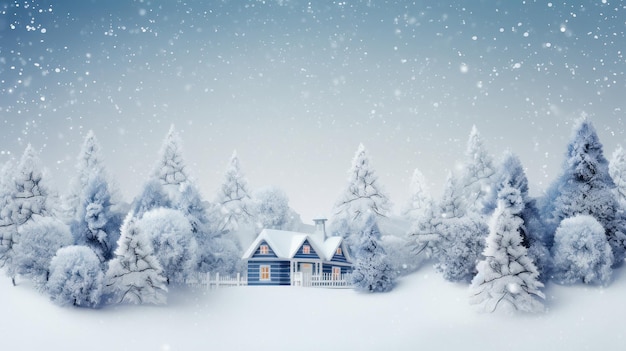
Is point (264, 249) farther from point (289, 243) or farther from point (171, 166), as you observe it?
point (171, 166)

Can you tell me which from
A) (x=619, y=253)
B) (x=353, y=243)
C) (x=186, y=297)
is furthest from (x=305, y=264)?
(x=619, y=253)

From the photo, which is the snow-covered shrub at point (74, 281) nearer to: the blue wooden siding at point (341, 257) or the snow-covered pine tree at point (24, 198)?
the snow-covered pine tree at point (24, 198)

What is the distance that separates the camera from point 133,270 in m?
39.8

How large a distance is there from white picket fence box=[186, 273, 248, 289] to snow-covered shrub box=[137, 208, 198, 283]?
5.12ft

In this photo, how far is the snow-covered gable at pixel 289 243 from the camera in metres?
50.8

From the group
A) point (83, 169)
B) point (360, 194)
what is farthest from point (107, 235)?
point (360, 194)

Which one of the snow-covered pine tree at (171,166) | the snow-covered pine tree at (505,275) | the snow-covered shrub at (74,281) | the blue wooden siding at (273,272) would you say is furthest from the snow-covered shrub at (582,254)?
the snow-covered pine tree at (171,166)

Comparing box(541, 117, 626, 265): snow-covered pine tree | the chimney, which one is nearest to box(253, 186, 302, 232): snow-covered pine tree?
the chimney

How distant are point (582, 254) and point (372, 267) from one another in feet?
43.1

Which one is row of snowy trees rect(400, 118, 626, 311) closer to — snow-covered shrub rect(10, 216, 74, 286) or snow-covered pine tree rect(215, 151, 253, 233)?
snow-covered pine tree rect(215, 151, 253, 233)

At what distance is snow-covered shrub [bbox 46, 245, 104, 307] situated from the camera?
3784 cm

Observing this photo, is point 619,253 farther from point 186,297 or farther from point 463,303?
point 186,297

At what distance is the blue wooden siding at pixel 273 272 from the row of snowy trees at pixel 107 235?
1.24m

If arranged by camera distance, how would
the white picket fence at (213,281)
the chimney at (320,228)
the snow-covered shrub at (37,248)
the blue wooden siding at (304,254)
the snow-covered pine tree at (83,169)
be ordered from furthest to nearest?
the chimney at (320,228), the snow-covered pine tree at (83,169), the blue wooden siding at (304,254), the white picket fence at (213,281), the snow-covered shrub at (37,248)
